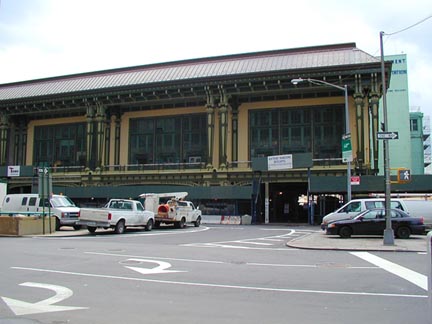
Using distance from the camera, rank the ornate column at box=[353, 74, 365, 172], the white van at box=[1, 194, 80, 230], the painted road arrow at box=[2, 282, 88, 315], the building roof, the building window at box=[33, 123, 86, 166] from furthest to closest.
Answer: the building window at box=[33, 123, 86, 166] → the building roof → the ornate column at box=[353, 74, 365, 172] → the white van at box=[1, 194, 80, 230] → the painted road arrow at box=[2, 282, 88, 315]

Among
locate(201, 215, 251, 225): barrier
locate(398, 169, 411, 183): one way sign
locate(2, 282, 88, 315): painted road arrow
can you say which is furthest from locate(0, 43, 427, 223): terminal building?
locate(2, 282, 88, 315): painted road arrow

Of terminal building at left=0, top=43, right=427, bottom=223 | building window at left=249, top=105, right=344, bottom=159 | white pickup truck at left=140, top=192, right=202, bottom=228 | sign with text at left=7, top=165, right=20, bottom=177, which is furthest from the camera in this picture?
sign with text at left=7, top=165, right=20, bottom=177

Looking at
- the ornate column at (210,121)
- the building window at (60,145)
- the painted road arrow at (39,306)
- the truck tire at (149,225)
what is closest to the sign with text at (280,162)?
the ornate column at (210,121)

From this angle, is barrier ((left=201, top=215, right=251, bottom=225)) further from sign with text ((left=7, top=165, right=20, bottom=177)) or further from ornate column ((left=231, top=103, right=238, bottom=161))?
sign with text ((left=7, top=165, right=20, bottom=177))

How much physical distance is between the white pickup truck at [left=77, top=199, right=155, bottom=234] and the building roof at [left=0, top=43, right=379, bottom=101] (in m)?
19.0

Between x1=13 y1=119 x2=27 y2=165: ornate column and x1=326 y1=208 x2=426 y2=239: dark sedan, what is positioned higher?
x1=13 y1=119 x2=27 y2=165: ornate column

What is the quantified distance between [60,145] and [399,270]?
150 ft

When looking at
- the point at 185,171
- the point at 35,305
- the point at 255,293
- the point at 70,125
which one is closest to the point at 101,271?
the point at 35,305

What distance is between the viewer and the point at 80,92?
4631 cm

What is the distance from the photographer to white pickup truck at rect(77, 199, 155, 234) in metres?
23.3

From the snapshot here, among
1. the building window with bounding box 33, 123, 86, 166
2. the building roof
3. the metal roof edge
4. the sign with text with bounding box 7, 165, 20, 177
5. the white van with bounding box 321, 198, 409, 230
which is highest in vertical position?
the metal roof edge

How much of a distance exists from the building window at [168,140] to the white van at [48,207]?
19049mm

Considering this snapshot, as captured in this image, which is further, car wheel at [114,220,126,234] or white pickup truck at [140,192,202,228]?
white pickup truck at [140,192,202,228]

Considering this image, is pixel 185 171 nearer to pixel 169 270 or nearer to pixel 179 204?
pixel 179 204
